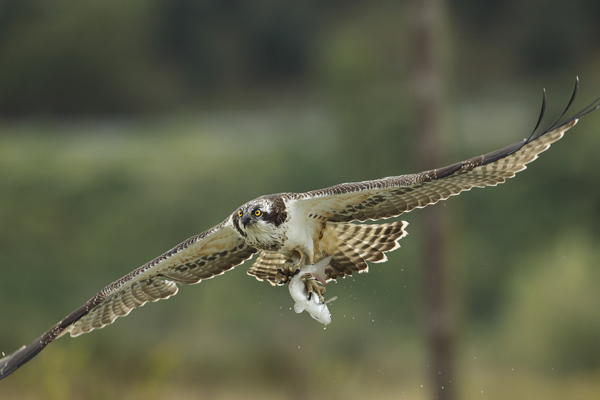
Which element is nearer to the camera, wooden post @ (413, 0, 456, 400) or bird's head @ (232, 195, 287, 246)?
bird's head @ (232, 195, 287, 246)

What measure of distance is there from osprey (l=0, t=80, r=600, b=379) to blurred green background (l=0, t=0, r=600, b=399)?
2888 mm

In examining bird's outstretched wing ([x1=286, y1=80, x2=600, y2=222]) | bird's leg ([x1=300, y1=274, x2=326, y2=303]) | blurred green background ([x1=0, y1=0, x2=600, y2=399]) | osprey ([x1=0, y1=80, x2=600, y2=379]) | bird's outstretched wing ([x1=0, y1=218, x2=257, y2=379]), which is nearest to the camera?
bird's outstretched wing ([x1=286, y1=80, x2=600, y2=222])

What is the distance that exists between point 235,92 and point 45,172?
12.6 m

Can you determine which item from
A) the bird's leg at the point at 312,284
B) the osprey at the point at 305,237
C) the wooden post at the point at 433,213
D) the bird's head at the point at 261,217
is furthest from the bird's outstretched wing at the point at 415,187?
the wooden post at the point at 433,213

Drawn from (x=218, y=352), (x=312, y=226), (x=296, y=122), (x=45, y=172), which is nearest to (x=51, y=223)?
(x=45, y=172)

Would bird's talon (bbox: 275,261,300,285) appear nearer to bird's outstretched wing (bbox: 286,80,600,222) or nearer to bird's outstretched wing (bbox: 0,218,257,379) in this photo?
bird's outstretched wing (bbox: 286,80,600,222)

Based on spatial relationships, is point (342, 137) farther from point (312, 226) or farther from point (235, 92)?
point (235, 92)

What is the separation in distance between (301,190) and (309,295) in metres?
11.7

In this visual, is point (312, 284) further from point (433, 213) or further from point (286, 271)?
point (433, 213)

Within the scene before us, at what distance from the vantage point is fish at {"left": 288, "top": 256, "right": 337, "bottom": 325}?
6.33m

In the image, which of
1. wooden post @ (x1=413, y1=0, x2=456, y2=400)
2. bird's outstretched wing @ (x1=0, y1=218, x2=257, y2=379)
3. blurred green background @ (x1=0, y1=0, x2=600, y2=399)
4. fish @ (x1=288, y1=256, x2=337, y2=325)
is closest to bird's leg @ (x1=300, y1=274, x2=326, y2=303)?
fish @ (x1=288, y1=256, x2=337, y2=325)

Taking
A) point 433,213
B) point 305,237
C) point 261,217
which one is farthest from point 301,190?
point 261,217

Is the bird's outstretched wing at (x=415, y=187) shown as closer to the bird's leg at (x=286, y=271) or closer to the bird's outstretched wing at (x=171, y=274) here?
the bird's leg at (x=286, y=271)

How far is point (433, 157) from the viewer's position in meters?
9.24
